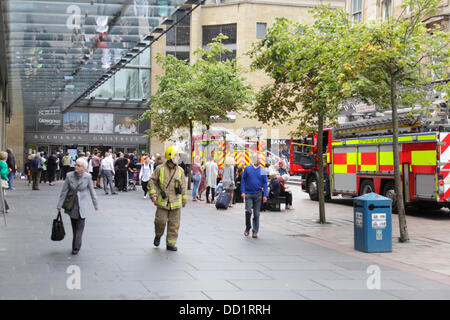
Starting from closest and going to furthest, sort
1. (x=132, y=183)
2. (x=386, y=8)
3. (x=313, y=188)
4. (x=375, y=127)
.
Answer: (x=375, y=127)
(x=313, y=188)
(x=132, y=183)
(x=386, y=8)

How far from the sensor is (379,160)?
19.1 metres

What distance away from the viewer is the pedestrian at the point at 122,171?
26266 millimetres

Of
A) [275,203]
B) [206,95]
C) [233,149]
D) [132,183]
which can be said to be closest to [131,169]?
[132,183]

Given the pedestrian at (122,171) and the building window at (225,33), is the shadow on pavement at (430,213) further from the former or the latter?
the building window at (225,33)

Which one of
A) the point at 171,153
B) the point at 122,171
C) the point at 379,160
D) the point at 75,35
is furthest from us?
the point at 122,171

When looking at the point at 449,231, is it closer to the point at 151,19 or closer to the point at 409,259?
the point at 409,259

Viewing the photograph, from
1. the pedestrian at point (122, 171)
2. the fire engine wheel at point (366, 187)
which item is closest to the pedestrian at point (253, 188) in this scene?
the fire engine wheel at point (366, 187)

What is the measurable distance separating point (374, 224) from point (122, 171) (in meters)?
17.5

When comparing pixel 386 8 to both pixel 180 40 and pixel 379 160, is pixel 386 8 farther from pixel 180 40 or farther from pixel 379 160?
pixel 180 40

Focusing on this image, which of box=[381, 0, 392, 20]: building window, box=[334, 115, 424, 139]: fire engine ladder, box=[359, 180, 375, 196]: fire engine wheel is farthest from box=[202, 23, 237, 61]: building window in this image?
box=[359, 180, 375, 196]: fire engine wheel
